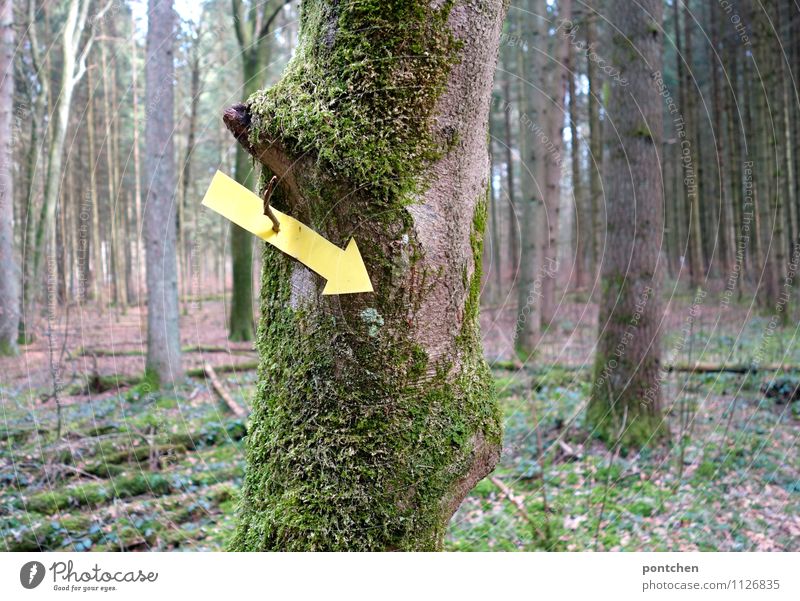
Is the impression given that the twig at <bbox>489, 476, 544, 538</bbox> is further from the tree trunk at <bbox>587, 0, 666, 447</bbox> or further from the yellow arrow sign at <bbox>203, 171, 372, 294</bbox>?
the yellow arrow sign at <bbox>203, 171, 372, 294</bbox>

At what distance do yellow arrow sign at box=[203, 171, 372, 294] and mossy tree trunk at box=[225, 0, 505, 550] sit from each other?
0.03 metres

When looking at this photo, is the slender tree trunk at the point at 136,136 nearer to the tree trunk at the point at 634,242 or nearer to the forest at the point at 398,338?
the forest at the point at 398,338

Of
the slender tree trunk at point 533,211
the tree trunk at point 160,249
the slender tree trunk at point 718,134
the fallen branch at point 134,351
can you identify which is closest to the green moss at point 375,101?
the tree trunk at point 160,249

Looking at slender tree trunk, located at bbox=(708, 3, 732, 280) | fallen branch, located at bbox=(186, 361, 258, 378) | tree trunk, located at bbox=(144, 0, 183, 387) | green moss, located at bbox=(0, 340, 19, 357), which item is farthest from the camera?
slender tree trunk, located at bbox=(708, 3, 732, 280)

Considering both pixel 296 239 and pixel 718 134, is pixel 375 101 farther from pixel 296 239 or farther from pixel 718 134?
pixel 718 134

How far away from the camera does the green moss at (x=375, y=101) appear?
1.20m

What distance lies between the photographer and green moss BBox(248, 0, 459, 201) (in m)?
1.20

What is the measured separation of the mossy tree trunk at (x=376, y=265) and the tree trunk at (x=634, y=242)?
3.89 meters

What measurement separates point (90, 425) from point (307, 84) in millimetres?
4808

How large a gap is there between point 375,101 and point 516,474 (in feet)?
11.8

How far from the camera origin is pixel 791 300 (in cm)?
712

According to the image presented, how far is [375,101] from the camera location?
3.94 feet

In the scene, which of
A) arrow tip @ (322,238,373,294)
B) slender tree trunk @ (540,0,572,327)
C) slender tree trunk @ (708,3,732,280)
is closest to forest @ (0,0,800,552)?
arrow tip @ (322,238,373,294)

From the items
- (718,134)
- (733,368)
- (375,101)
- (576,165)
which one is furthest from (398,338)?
(718,134)
